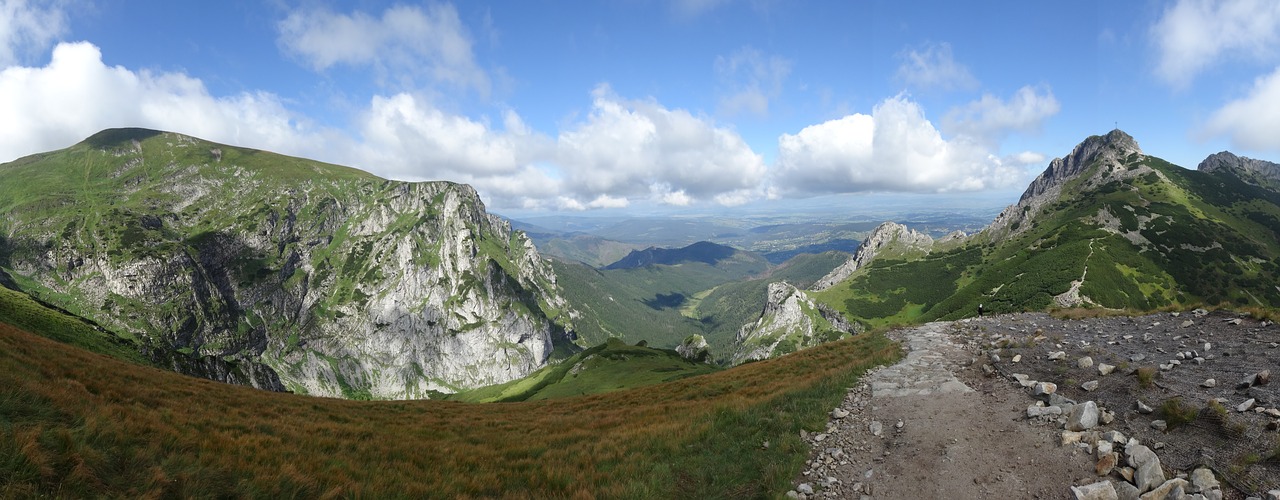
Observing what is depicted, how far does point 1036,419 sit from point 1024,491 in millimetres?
3907

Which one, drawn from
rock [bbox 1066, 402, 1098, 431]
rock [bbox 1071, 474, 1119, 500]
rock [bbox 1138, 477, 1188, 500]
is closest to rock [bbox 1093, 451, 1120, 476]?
rock [bbox 1071, 474, 1119, 500]

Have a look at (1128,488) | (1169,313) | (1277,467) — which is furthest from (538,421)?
(1169,313)

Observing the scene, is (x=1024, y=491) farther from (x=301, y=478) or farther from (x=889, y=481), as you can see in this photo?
(x=301, y=478)

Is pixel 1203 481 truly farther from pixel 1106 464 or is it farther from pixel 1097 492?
pixel 1097 492

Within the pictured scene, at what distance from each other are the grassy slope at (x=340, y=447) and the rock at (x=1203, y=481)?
6631 millimetres

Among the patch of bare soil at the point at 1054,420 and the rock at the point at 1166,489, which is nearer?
the rock at the point at 1166,489

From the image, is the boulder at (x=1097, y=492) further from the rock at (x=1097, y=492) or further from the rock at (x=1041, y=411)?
the rock at (x=1041, y=411)

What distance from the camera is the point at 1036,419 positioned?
37.5 ft

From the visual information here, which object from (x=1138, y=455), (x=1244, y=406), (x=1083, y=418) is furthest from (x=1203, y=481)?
(x=1244, y=406)

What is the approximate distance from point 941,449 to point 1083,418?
3182mm

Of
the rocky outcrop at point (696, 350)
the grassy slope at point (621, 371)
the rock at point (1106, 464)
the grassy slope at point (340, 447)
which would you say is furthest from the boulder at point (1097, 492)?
the rocky outcrop at point (696, 350)

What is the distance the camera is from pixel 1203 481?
7637mm

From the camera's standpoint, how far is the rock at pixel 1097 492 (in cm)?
787

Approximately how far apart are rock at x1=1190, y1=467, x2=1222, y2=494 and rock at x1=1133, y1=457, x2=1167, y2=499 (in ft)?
1.18
